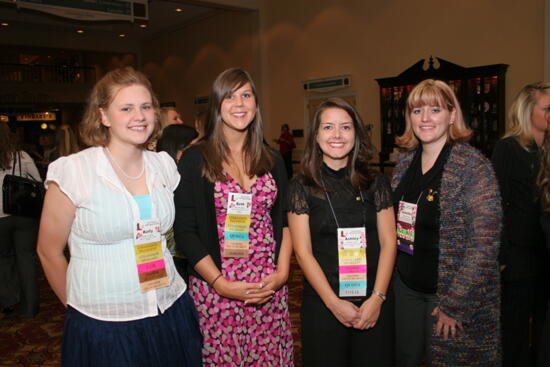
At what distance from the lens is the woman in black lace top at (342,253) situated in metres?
1.83

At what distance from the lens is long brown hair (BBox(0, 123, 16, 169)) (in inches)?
138

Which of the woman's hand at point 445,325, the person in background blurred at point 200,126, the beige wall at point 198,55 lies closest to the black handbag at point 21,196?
the person in background blurred at point 200,126

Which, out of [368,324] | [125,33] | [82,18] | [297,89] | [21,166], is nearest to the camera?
[368,324]

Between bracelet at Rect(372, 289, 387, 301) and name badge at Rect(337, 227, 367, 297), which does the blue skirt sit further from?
bracelet at Rect(372, 289, 387, 301)

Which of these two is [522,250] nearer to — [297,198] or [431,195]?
[431,195]

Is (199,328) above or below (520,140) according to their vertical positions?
below

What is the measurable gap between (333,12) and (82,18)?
218 inches

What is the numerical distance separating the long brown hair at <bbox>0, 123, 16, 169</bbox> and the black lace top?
2.75 m

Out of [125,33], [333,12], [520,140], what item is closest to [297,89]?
[333,12]

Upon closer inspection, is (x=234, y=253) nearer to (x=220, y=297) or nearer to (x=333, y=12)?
(x=220, y=297)

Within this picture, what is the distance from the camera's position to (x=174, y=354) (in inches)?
65.8

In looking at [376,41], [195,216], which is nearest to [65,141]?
[376,41]

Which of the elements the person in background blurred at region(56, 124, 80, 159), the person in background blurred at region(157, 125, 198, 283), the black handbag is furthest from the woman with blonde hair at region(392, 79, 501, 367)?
the person in background blurred at region(56, 124, 80, 159)

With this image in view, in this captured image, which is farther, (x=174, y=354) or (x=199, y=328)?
(x=199, y=328)
